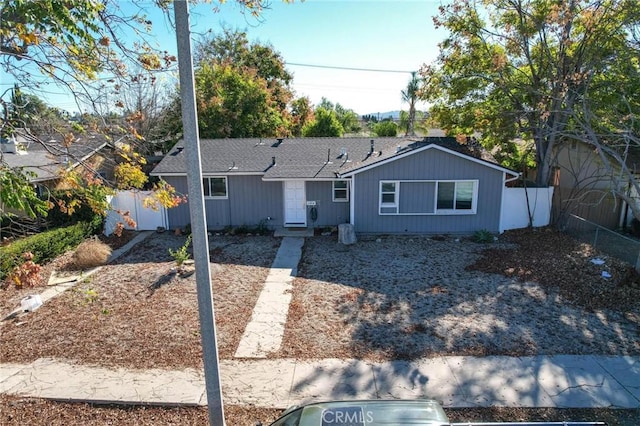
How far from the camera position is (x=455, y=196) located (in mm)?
15523

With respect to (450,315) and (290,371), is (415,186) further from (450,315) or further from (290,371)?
(290,371)

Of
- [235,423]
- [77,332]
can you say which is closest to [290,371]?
[235,423]

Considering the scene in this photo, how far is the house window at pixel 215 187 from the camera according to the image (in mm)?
16719

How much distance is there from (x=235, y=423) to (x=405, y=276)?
7.00m

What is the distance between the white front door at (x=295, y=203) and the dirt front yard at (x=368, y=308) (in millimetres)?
3023

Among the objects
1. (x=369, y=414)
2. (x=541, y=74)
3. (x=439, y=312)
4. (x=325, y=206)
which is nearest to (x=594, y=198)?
(x=541, y=74)

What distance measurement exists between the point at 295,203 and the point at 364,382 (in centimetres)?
1075

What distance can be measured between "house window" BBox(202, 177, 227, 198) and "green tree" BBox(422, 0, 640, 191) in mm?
9692

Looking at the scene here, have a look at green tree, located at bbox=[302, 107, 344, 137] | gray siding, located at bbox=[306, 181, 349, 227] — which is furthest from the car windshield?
green tree, located at bbox=[302, 107, 344, 137]

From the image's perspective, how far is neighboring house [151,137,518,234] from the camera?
15148 mm

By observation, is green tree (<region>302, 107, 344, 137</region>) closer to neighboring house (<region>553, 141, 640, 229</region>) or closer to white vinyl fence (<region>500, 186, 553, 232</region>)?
neighboring house (<region>553, 141, 640, 229</region>)

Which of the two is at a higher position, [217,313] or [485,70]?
[485,70]

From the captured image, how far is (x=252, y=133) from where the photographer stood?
87.2 feet

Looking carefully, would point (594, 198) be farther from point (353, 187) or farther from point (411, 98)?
point (411, 98)
